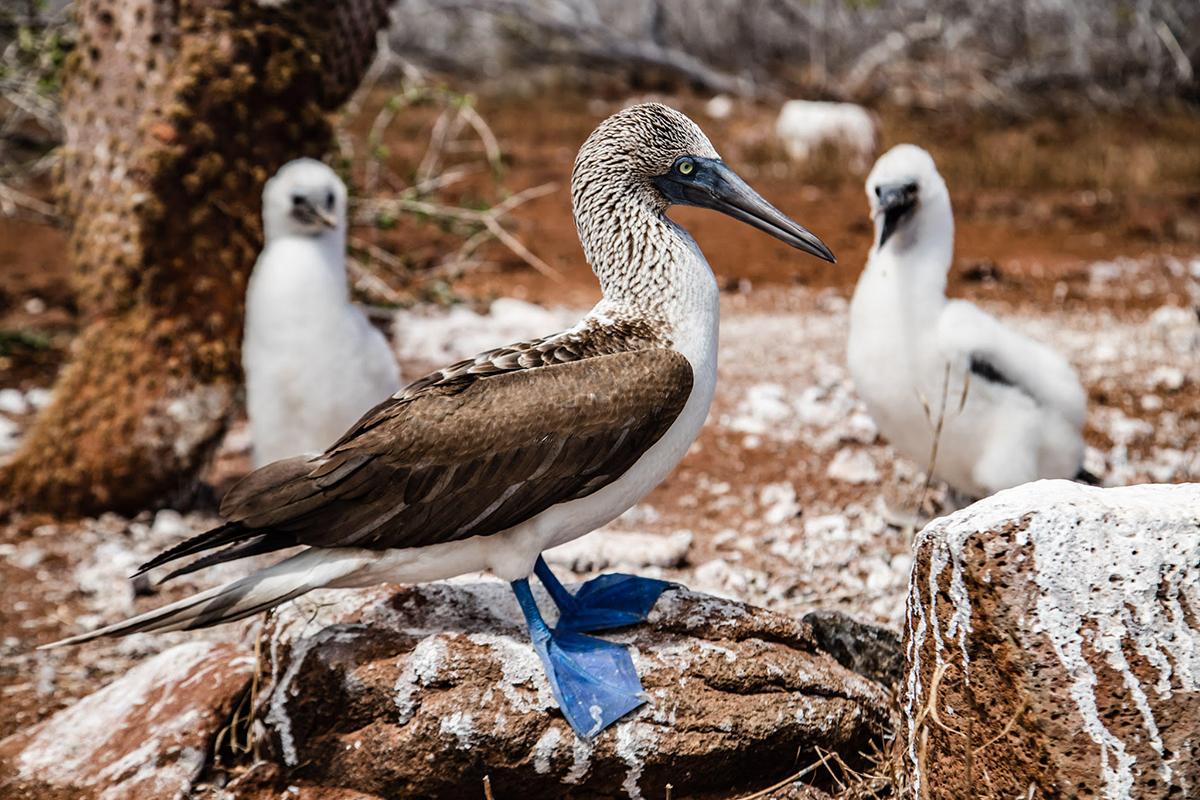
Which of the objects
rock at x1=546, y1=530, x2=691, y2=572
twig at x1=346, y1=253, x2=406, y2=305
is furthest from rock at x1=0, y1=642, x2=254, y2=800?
twig at x1=346, y1=253, x2=406, y2=305

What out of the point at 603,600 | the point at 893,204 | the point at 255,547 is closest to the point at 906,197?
the point at 893,204

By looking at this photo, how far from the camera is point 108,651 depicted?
4.02 metres

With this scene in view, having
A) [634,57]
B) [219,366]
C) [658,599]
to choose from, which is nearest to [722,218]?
[634,57]

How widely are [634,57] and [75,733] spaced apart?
405 inches

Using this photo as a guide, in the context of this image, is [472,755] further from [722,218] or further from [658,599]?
[722,218]

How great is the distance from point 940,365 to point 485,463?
240cm

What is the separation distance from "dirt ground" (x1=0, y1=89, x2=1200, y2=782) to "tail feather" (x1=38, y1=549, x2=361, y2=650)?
44.3 inches

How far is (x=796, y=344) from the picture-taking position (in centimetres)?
705

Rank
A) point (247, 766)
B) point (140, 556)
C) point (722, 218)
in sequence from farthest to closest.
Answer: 1. point (722, 218)
2. point (140, 556)
3. point (247, 766)

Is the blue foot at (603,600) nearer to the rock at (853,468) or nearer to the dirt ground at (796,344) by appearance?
the dirt ground at (796,344)

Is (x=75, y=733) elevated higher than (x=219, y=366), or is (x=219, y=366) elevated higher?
(x=219, y=366)

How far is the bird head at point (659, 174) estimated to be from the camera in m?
2.91

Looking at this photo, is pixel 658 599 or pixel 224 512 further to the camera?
pixel 658 599

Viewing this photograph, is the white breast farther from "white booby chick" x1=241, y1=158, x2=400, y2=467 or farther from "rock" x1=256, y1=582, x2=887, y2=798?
"rock" x1=256, y1=582, x2=887, y2=798
